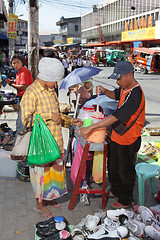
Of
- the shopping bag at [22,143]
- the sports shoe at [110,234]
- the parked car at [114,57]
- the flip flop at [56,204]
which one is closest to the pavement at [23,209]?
the flip flop at [56,204]

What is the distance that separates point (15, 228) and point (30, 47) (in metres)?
5.03

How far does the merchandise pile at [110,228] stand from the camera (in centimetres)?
273

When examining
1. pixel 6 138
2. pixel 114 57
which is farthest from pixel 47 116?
pixel 114 57

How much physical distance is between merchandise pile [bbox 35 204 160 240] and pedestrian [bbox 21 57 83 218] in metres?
0.47

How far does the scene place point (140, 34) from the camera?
128ft

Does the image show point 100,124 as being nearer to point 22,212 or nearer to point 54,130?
point 54,130

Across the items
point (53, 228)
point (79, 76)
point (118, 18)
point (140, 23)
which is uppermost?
point (118, 18)

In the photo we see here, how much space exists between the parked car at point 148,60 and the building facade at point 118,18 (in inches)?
664

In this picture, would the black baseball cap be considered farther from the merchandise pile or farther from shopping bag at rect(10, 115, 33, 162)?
the merchandise pile

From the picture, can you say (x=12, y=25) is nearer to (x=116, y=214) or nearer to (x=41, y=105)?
(x=41, y=105)

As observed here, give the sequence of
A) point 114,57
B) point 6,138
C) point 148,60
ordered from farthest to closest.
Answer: point 114,57
point 148,60
point 6,138

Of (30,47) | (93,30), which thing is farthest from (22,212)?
(93,30)

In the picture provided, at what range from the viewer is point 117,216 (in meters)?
3.03

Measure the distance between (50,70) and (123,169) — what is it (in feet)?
4.95
